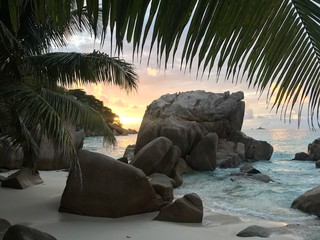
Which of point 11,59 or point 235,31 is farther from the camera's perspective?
point 11,59

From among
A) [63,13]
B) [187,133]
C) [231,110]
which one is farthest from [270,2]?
[231,110]

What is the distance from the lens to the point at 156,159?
1600 cm

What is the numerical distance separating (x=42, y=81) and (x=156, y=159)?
809cm

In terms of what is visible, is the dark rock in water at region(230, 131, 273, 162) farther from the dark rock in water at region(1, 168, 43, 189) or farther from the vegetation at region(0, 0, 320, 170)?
the vegetation at region(0, 0, 320, 170)

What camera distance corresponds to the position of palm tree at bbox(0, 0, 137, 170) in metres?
6.78

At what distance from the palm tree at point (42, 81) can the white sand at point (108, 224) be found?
3.64 ft

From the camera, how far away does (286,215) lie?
9.70 m

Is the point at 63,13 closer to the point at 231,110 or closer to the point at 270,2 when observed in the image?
the point at 270,2

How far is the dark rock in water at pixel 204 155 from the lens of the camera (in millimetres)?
21281

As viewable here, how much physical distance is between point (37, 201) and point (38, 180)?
3265mm

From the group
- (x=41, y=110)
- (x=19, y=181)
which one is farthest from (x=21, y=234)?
(x=19, y=181)

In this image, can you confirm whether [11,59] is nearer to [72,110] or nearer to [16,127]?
[16,127]

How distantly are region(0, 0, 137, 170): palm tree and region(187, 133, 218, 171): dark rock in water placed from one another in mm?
12368

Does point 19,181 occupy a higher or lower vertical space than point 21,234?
lower
